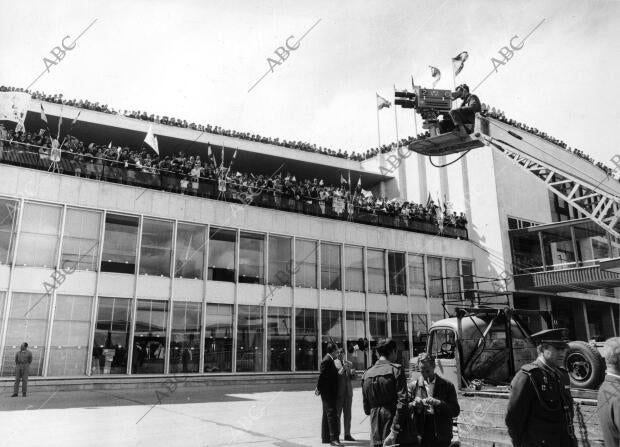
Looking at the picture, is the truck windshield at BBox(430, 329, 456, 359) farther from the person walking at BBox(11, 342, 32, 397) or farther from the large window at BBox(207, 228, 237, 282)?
the large window at BBox(207, 228, 237, 282)

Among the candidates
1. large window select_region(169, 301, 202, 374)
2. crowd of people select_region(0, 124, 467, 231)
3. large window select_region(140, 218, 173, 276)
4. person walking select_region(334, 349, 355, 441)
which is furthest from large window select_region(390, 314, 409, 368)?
person walking select_region(334, 349, 355, 441)

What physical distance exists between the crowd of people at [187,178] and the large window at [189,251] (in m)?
1.91

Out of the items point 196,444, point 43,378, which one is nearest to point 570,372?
point 196,444

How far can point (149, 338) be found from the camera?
2161 cm

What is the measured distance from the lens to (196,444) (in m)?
9.56

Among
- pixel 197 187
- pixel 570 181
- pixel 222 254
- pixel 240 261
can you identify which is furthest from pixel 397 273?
pixel 570 181

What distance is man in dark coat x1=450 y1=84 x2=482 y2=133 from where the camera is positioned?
13.7 metres

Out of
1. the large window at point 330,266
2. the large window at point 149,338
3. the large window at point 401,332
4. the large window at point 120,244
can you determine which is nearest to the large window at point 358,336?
the large window at point 330,266

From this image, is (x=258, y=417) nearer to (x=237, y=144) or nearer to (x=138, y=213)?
(x=138, y=213)

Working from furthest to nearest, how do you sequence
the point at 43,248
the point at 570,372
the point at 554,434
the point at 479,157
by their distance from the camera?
1. the point at 479,157
2. the point at 43,248
3. the point at 570,372
4. the point at 554,434

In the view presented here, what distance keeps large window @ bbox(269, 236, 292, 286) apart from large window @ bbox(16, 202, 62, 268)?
1028 cm

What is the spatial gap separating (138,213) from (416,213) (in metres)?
17.5

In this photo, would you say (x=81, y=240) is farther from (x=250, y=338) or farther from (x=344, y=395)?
(x=344, y=395)

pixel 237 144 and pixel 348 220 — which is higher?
pixel 237 144
